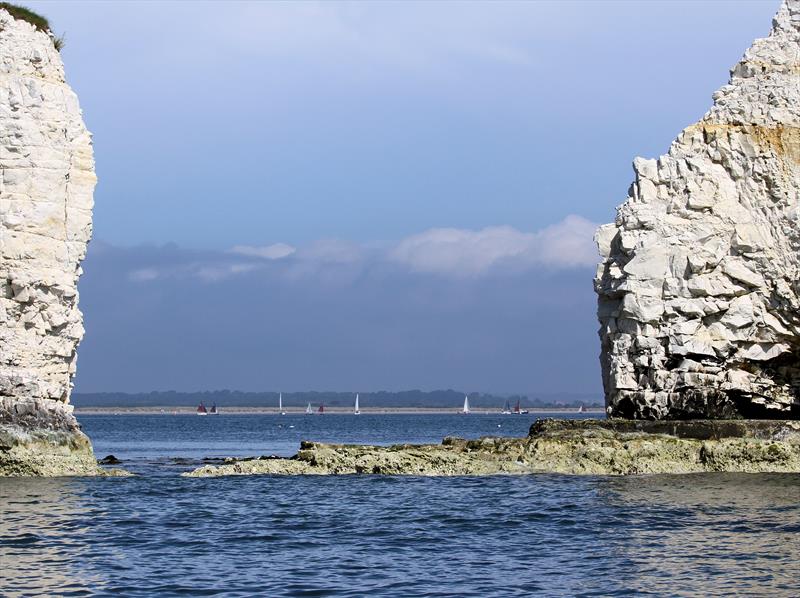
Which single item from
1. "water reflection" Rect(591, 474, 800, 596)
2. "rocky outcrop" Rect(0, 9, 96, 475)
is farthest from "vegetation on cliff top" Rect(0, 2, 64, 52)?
"water reflection" Rect(591, 474, 800, 596)

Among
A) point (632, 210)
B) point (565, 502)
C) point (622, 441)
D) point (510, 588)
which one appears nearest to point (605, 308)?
point (632, 210)

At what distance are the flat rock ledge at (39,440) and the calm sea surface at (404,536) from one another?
90 centimetres

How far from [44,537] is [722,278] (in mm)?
23386

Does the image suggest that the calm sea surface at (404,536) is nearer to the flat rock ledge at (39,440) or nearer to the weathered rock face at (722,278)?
the flat rock ledge at (39,440)

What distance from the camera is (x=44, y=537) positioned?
2348 centimetres

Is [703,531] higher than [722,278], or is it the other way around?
[722,278]

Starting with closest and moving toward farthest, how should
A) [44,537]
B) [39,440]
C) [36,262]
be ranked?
1. [44,537]
2. [39,440]
3. [36,262]

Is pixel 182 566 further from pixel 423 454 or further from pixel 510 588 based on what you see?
pixel 423 454

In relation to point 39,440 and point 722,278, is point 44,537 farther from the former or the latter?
point 722,278

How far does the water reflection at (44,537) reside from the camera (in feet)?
63.0

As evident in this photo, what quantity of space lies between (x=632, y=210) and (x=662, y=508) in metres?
14.7

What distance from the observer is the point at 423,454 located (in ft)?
121

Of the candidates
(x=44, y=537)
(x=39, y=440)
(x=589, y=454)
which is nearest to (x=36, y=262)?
(x=39, y=440)

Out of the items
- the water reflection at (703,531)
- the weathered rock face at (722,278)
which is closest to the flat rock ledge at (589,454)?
the water reflection at (703,531)
